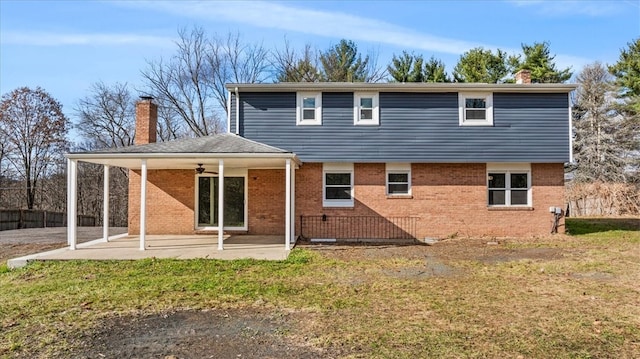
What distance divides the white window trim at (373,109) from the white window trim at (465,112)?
2.71 m

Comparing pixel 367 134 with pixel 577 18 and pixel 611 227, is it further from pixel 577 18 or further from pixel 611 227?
pixel 611 227

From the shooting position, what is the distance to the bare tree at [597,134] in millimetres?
27469

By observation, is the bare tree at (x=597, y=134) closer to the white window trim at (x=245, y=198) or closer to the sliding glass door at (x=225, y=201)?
the white window trim at (x=245, y=198)

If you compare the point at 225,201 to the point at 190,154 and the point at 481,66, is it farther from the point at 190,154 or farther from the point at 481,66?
the point at 481,66

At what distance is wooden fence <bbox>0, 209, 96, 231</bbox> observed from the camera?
2023cm

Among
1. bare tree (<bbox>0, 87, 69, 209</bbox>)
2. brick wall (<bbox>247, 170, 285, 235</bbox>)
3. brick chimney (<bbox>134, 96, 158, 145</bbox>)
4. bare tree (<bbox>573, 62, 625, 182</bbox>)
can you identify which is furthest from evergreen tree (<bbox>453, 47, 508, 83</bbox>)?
bare tree (<bbox>0, 87, 69, 209</bbox>)

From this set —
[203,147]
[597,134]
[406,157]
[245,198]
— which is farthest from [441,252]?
[597,134]

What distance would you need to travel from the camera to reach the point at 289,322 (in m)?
5.56

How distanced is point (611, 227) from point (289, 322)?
53.8 feet

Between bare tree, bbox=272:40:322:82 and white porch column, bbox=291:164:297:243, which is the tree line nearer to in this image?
bare tree, bbox=272:40:322:82

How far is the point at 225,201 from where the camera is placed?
15070 millimetres

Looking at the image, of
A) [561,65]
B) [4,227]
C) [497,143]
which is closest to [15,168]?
[4,227]

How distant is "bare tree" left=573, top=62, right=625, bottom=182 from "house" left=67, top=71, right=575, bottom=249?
1610cm

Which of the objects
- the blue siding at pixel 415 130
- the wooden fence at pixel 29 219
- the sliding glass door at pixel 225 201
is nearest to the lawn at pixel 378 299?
the blue siding at pixel 415 130
